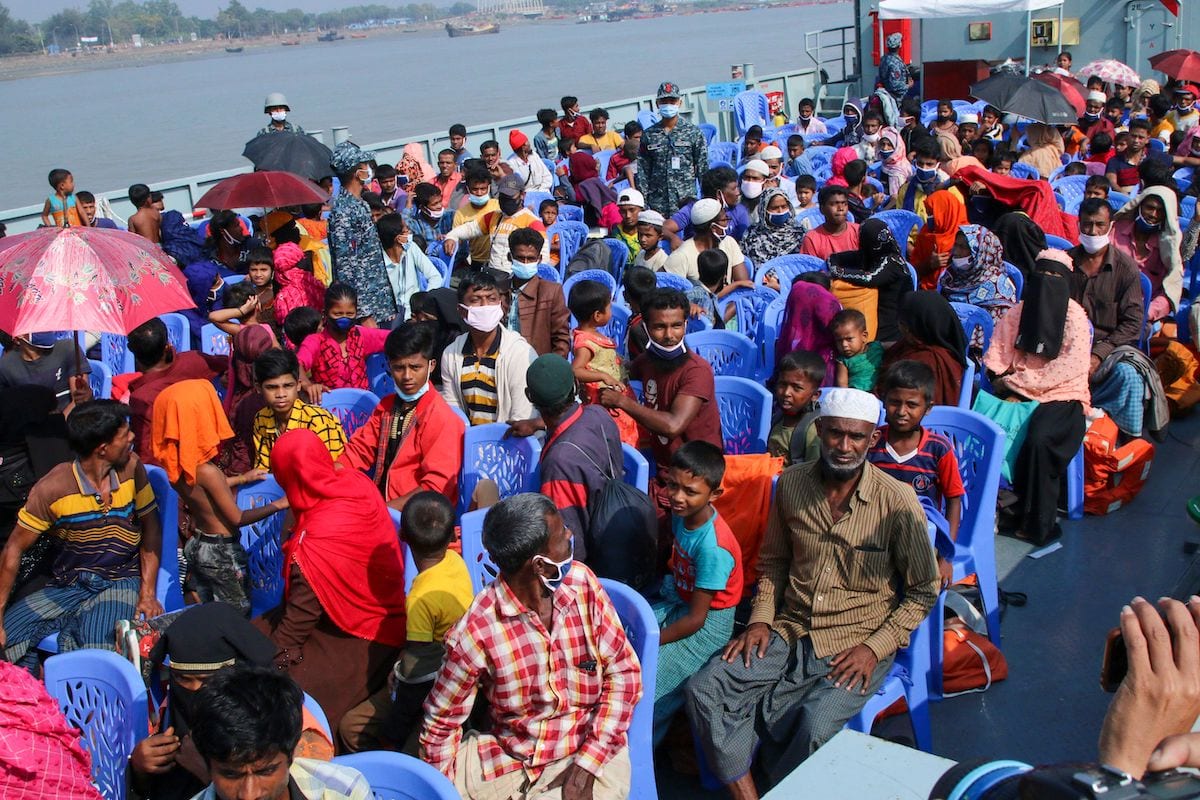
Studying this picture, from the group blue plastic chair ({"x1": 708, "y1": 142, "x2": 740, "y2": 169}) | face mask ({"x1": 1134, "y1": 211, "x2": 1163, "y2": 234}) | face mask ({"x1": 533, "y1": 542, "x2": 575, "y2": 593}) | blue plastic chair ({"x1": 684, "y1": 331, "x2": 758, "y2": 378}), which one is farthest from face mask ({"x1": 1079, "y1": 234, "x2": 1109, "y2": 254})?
blue plastic chair ({"x1": 708, "y1": 142, "x2": 740, "y2": 169})

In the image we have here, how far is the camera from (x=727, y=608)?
3.49m

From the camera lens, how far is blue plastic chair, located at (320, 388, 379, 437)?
5242 mm

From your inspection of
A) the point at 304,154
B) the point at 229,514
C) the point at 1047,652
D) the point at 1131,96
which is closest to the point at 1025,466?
the point at 1047,652

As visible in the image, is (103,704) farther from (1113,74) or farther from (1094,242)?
(1113,74)

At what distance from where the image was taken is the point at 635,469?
407cm

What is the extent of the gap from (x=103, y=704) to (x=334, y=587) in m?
0.75

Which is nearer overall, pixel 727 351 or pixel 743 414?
pixel 743 414

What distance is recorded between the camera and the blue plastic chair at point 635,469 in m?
4.06

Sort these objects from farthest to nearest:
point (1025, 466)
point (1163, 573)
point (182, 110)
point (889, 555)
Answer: point (182, 110), point (1025, 466), point (1163, 573), point (889, 555)

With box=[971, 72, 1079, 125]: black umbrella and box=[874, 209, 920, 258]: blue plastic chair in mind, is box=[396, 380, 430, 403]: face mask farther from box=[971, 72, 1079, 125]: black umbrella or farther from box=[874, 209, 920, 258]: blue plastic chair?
box=[971, 72, 1079, 125]: black umbrella

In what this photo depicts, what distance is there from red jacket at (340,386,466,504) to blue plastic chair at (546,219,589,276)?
4.03m

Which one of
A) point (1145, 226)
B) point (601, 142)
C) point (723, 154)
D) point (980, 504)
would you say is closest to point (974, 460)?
point (980, 504)

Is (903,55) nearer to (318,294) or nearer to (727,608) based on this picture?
(318,294)

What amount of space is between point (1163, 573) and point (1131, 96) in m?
10.5
